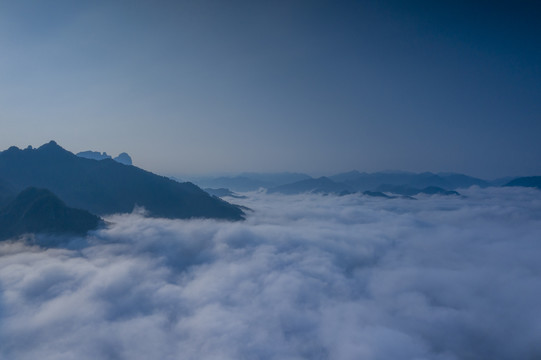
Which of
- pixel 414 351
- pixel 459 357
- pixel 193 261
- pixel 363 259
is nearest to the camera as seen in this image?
pixel 414 351

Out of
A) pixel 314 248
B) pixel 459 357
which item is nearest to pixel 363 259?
pixel 314 248

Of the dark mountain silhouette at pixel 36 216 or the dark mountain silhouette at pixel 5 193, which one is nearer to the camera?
the dark mountain silhouette at pixel 36 216

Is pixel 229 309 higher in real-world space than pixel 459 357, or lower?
higher

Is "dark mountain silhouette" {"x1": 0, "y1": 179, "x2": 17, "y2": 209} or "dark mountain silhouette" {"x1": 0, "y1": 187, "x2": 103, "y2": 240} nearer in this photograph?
"dark mountain silhouette" {"x1": 0, "y1": 187, "x2": 103, "y2": 240}

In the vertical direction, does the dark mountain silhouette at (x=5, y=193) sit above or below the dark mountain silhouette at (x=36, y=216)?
above

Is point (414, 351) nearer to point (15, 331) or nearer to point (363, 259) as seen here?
point (363, 259)

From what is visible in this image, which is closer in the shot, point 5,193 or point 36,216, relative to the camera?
point 36,216

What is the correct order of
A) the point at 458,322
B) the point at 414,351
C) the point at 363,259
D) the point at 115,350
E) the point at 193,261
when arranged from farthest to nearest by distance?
the point at 363,259 < the point at 193,261 < the point at 458,322 < the point at 414,351 < the point at 115,350

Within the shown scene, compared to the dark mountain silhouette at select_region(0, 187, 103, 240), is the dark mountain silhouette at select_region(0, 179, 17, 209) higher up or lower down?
higher up
